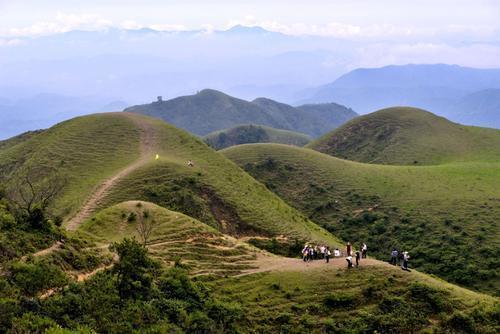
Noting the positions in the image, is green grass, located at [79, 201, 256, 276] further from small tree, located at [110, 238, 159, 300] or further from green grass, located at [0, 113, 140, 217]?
green grass, located at [0, 113, 140, 217]

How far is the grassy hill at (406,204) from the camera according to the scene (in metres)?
51.7

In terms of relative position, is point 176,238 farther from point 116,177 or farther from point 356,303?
point 116,177

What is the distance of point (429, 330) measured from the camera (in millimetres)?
25422

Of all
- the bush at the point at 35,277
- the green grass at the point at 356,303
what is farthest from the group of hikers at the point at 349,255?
the bush at the point at 35,277

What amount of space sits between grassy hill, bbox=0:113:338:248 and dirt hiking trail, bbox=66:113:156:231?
18 cm

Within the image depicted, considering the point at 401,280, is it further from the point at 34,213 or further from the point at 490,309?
the point at 34,213

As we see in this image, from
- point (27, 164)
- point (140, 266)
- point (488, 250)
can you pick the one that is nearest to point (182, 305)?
point (140, 266)

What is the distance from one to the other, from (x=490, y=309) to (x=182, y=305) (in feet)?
57.4

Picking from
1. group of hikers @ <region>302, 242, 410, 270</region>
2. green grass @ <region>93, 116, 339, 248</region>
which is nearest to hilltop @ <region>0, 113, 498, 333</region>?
green grass @ <region>93, 116, 339, 248</region>

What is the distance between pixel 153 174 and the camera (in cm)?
5400

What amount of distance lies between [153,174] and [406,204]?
3504cm

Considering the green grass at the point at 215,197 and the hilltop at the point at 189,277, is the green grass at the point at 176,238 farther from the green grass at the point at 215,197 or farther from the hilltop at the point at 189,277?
the green grass at the point at 215,197

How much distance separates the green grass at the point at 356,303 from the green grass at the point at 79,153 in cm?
2647

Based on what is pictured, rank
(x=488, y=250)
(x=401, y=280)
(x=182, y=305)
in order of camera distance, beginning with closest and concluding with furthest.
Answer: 1. (x=182, y=305)
2. (x=401, y=280)
3. (x=488, y=250)
